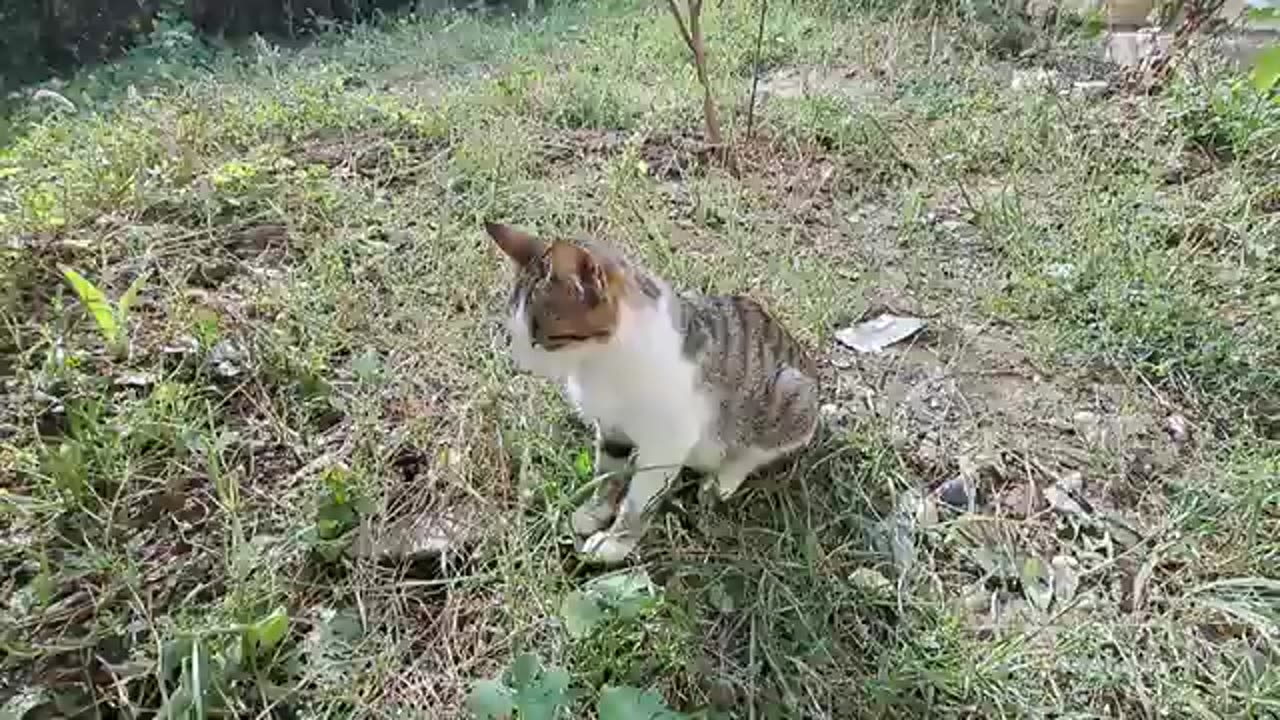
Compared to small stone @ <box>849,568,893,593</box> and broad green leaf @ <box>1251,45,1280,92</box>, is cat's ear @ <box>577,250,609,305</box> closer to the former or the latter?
small stone @ <box>849,568,893,593</box>

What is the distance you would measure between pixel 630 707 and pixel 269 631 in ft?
1.64

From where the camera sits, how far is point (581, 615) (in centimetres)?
107

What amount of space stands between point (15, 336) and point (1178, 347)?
2202 millimetres

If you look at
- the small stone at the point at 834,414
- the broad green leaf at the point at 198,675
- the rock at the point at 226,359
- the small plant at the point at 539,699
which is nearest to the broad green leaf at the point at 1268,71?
the small stone at the point at 834,414

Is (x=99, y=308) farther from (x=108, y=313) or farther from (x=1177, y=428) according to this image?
(x=1177, y=428)

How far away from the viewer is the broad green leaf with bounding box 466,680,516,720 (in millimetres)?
920

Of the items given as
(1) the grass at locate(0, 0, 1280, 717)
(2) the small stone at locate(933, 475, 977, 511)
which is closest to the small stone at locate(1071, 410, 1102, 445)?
(1) the grass at locate(0, 0, 1280, 717)

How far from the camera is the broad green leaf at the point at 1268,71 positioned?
2.18 meters

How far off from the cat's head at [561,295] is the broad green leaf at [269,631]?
47 cm

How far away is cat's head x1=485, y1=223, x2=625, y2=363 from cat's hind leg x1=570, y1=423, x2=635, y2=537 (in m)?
0.22

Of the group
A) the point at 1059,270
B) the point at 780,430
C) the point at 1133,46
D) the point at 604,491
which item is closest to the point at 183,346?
the point at 604,491

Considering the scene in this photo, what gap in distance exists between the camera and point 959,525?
132 cm

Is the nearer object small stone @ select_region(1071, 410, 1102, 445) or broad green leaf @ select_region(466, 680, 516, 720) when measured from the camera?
broad green leaf @ select_region(466, 680, 516, 720)

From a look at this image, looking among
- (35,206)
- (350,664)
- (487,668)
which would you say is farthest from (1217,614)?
(35,206)
